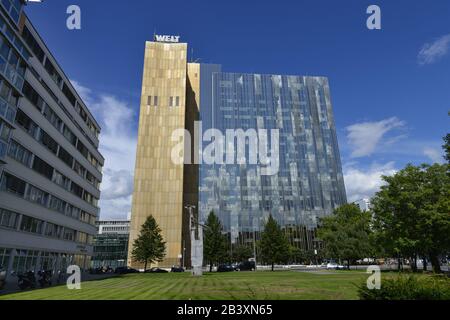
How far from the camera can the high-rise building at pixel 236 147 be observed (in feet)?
286

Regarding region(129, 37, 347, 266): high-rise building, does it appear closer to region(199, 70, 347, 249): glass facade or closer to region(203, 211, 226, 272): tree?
region(199, 70, 347, 249): glass facade

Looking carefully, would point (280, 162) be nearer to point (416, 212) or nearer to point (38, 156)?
point (416, 212)

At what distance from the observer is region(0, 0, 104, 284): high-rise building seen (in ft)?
95.3

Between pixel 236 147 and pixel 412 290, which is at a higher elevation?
pixel 236 147

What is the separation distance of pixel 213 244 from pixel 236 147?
2604 inches

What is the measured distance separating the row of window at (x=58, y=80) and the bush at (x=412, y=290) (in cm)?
4086

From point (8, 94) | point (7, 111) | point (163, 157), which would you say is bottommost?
point (7, 111)

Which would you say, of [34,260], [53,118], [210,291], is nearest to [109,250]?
[34,260]

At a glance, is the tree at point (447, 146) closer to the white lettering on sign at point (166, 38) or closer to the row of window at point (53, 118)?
the row of window at point (53, 118)

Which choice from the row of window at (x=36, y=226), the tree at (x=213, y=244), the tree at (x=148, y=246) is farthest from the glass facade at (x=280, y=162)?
the row of window at (x=36, y=226)

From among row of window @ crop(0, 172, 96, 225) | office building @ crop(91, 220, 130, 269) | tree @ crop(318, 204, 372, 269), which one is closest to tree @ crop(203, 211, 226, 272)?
tree @ crop(318, 204, 372, 269)

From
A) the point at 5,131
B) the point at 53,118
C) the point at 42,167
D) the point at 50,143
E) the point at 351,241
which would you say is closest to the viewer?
the point at 5,131

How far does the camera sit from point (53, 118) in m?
43.1
